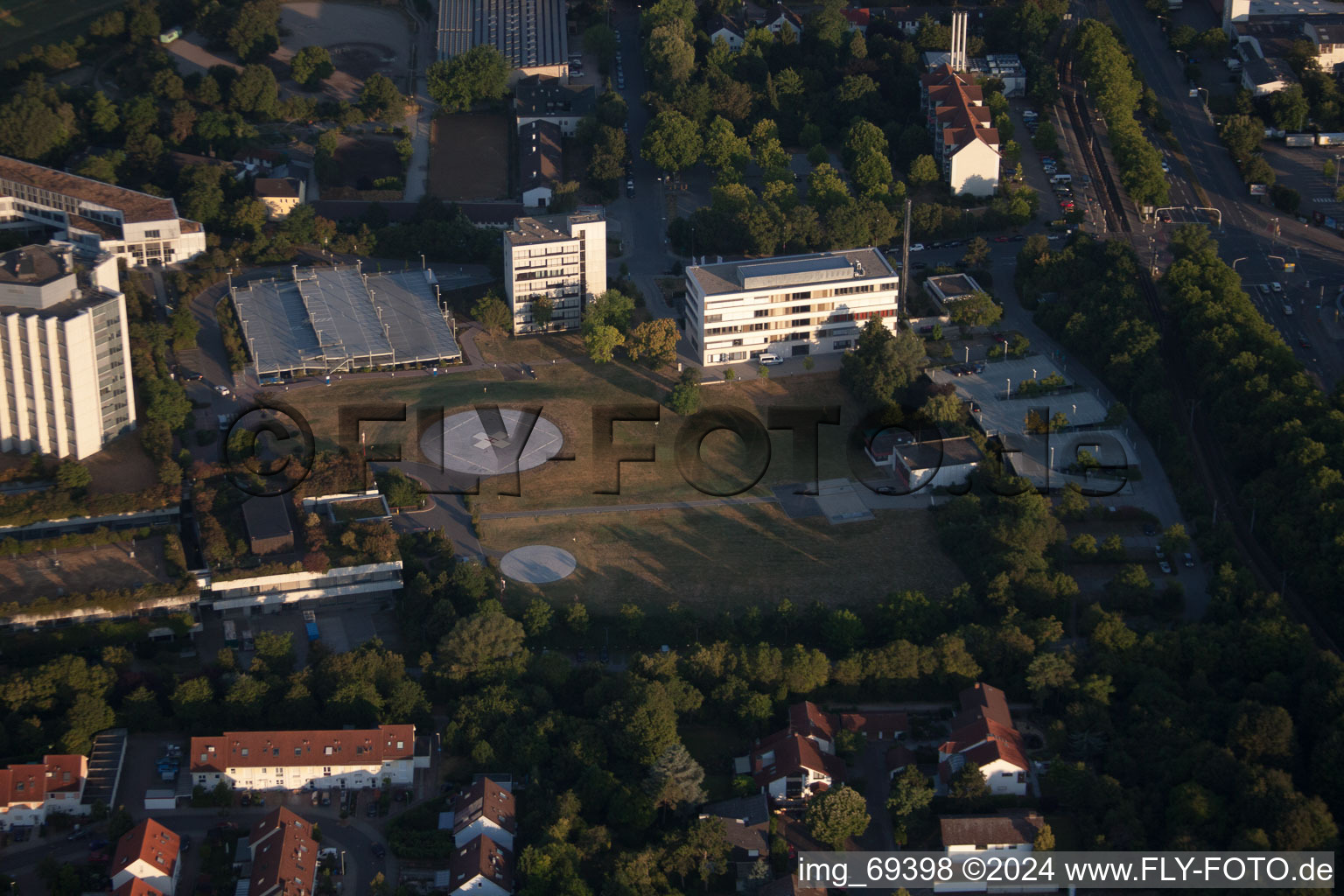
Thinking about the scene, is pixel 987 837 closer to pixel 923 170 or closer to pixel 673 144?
pixel 923 170

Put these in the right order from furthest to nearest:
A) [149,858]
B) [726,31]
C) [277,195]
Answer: [726,31]
[277,195]
[149,858]

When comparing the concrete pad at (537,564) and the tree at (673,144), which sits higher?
the tree at (673,144)

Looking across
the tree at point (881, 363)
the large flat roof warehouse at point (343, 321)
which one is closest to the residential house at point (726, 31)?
the large flat roof warehouse at point (343, 321)

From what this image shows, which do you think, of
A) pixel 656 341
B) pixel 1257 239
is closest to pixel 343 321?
pixel 656 341

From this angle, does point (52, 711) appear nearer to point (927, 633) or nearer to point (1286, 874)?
point (927, 633)

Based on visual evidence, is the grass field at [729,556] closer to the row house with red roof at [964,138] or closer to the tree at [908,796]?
the tree at [908,796]
